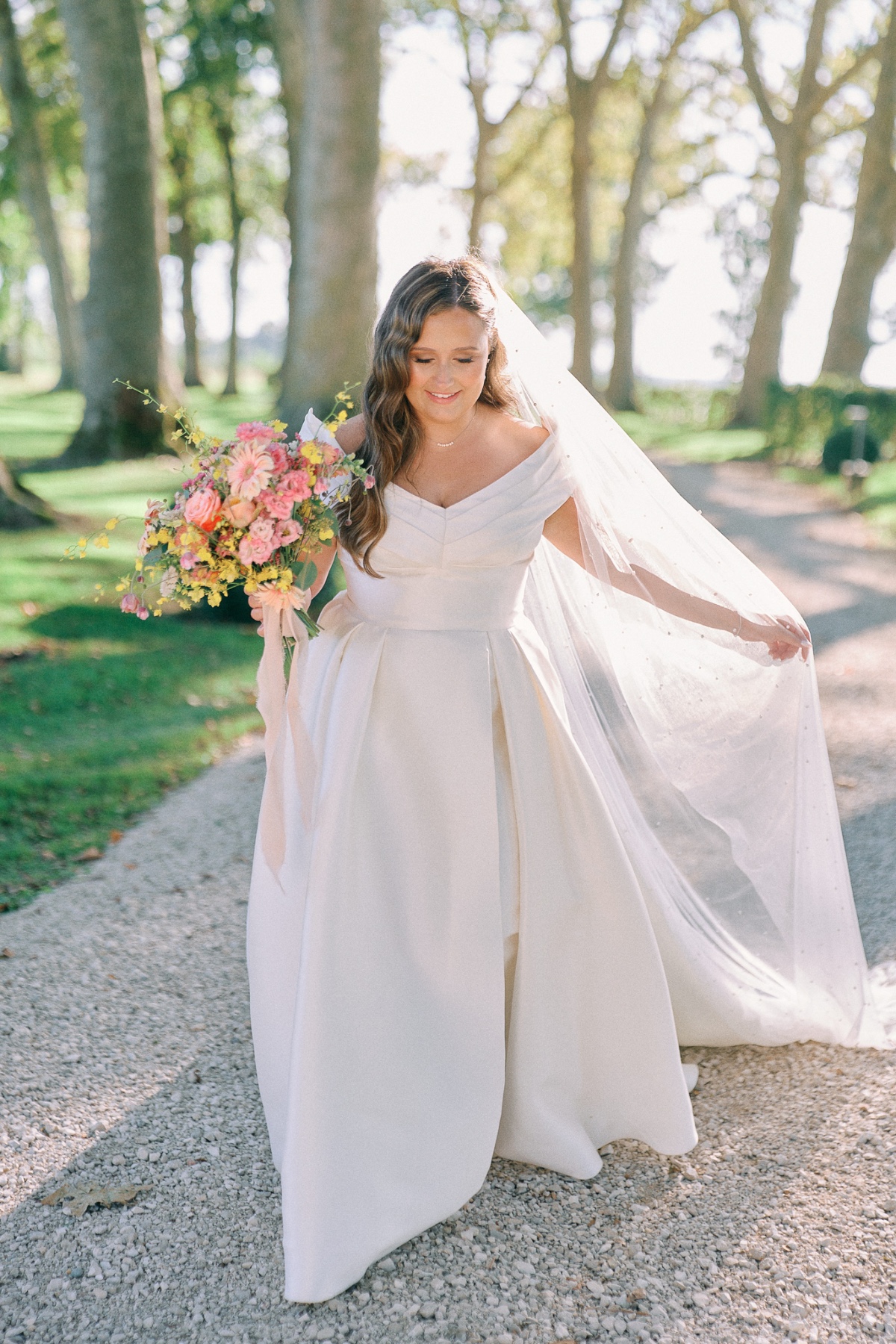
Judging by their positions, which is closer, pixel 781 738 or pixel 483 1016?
pixel 483 1016

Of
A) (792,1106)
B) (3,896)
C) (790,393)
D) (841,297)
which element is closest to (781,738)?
(792,1106)

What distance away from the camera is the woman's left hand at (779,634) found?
3273 millimetres

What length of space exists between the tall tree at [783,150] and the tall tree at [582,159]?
2.91m

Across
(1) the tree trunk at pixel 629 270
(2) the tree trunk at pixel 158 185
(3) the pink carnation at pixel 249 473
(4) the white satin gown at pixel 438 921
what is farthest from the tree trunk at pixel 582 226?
(3) the pink carnation at pixel 249 473

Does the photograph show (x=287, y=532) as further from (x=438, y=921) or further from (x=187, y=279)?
(x=187, y=279)

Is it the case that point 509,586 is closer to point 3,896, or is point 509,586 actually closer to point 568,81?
point 3,896

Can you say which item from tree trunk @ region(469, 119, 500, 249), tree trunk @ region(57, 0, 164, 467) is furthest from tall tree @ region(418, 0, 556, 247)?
tree trunk @ region(57, 0, 164, 467)

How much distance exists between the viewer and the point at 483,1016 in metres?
2.77

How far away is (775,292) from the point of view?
25500 mm

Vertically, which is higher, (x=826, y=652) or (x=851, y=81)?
(x=851, y=81)

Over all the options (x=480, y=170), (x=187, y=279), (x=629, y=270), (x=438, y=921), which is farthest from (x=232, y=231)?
(x=438, y=921)

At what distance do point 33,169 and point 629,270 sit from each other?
15977 mm

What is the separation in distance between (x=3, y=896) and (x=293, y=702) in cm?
258

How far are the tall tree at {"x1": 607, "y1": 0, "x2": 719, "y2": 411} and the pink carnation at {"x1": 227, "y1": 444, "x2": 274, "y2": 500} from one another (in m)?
28.1
